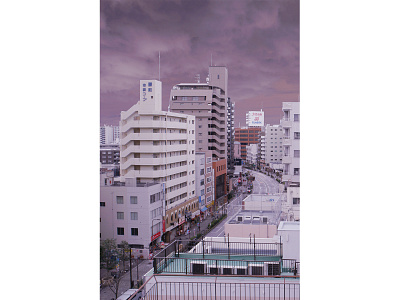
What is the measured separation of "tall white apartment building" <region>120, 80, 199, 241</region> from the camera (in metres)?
4.46

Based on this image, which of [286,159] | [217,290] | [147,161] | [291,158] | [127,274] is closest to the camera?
[217,290]

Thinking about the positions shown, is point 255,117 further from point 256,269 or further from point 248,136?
point 248,136

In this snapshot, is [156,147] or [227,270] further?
[156,147]

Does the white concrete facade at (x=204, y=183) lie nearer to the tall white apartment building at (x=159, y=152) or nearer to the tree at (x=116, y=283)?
the tall white apartment building at (x=159, y=152)

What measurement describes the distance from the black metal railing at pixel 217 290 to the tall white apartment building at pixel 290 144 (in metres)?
1.54

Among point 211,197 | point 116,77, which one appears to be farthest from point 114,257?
point 116,77

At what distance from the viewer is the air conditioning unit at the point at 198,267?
3760 mm

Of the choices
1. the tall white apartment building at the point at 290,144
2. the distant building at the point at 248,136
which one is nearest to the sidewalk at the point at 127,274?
the tall white apartment building at the point at 290,144

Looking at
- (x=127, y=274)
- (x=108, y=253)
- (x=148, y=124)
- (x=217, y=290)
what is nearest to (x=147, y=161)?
(x=148, y=124)

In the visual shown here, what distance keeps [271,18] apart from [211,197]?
2470mm

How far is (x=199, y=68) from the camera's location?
197 inches

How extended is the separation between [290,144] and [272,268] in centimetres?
166

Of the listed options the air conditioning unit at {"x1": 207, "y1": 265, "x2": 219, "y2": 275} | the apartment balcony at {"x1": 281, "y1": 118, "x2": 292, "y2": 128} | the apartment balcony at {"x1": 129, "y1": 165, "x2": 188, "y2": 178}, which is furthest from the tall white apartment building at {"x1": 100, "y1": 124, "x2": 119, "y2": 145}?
the apartment balcony at {"x1": 281, "y1": 118, "x2": 292, "y2": 128}

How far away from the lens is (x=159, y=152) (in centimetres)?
464
